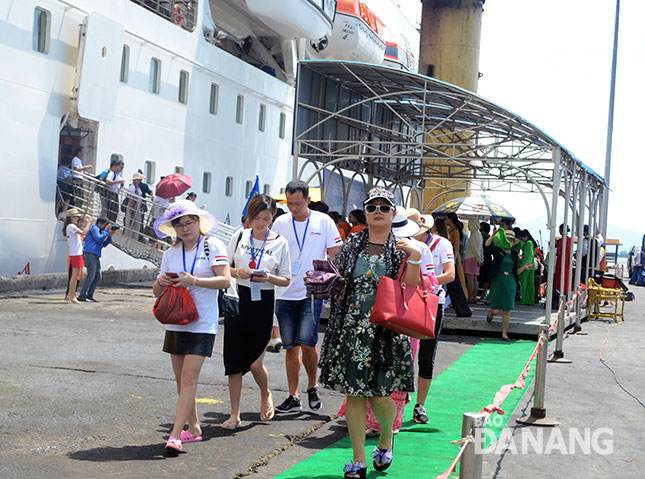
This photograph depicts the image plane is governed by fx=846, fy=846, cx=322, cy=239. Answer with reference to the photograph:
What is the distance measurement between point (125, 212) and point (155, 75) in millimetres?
3864

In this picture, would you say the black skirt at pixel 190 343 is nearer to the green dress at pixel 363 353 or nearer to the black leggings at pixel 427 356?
the green dress at pixel 363 353

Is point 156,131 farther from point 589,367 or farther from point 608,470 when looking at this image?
point 608,470

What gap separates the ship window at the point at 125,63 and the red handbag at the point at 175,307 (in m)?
14.7

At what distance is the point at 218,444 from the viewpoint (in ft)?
19.7

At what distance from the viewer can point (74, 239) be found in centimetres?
1514

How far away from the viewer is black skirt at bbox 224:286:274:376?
6.49 meters

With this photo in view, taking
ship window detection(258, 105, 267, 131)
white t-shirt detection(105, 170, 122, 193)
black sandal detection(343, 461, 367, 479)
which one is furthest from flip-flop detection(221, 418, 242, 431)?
ship window detection(258, 105, 267, 131)

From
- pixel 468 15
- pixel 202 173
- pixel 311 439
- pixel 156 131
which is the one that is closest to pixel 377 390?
pixel 311 439

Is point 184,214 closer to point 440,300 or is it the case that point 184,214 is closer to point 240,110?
point 440,300

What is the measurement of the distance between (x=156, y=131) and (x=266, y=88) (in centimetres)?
634

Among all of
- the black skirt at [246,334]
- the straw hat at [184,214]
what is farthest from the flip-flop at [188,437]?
the straw hat at [184,214]

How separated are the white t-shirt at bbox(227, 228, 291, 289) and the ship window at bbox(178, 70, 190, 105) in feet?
52.1

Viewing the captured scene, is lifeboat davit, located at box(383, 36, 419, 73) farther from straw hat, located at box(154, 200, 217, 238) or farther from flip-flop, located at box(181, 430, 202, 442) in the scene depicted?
flip-flop, located at box(181, 430, 202, 442)

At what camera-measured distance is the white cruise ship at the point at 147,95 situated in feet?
54.1
